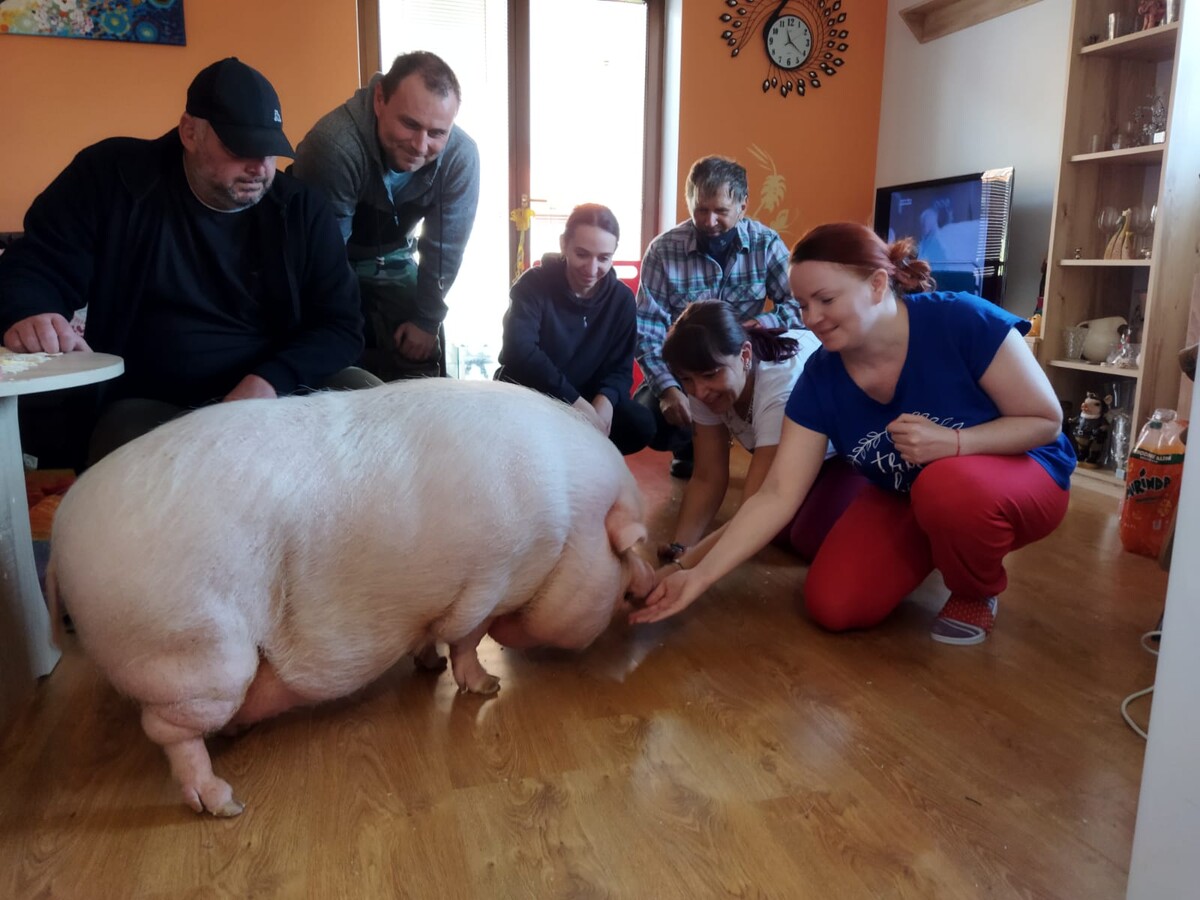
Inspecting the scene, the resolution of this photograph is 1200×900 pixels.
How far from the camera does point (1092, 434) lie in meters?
3.36

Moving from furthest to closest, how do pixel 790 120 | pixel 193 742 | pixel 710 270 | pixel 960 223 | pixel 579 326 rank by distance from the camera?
Answer: pixel 790 120
pixel 960 223
pixel 710 270
pixel 579 326
pixel 193 742

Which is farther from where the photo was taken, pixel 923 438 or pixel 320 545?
pixel 923 438

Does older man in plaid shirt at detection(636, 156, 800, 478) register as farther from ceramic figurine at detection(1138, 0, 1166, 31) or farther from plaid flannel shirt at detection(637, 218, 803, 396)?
ceramic figurine at detection(1138, 0, 1166, 31)

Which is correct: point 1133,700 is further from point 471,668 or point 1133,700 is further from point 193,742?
point 193,742

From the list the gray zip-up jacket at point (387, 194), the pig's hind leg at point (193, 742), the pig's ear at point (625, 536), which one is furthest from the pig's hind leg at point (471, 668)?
the gray zip-up jacket at point (387, 194)

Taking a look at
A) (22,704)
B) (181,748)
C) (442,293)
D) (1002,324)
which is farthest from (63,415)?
(1002,324)

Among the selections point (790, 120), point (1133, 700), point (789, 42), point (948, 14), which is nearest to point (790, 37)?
point (789, 42)

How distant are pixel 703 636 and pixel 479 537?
2.28ft

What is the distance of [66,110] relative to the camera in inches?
153

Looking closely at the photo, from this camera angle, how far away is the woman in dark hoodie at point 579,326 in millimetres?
2438

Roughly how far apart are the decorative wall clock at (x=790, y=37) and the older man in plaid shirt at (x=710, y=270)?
2113 millimetres

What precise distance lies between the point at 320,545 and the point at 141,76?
3.64 m

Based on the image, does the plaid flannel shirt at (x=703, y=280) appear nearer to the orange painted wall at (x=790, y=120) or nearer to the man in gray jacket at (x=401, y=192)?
the man in gray jacket at (x=401, y=192)

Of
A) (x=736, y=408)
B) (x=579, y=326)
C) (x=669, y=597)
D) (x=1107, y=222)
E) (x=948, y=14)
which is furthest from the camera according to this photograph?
(x=948, y=14)
